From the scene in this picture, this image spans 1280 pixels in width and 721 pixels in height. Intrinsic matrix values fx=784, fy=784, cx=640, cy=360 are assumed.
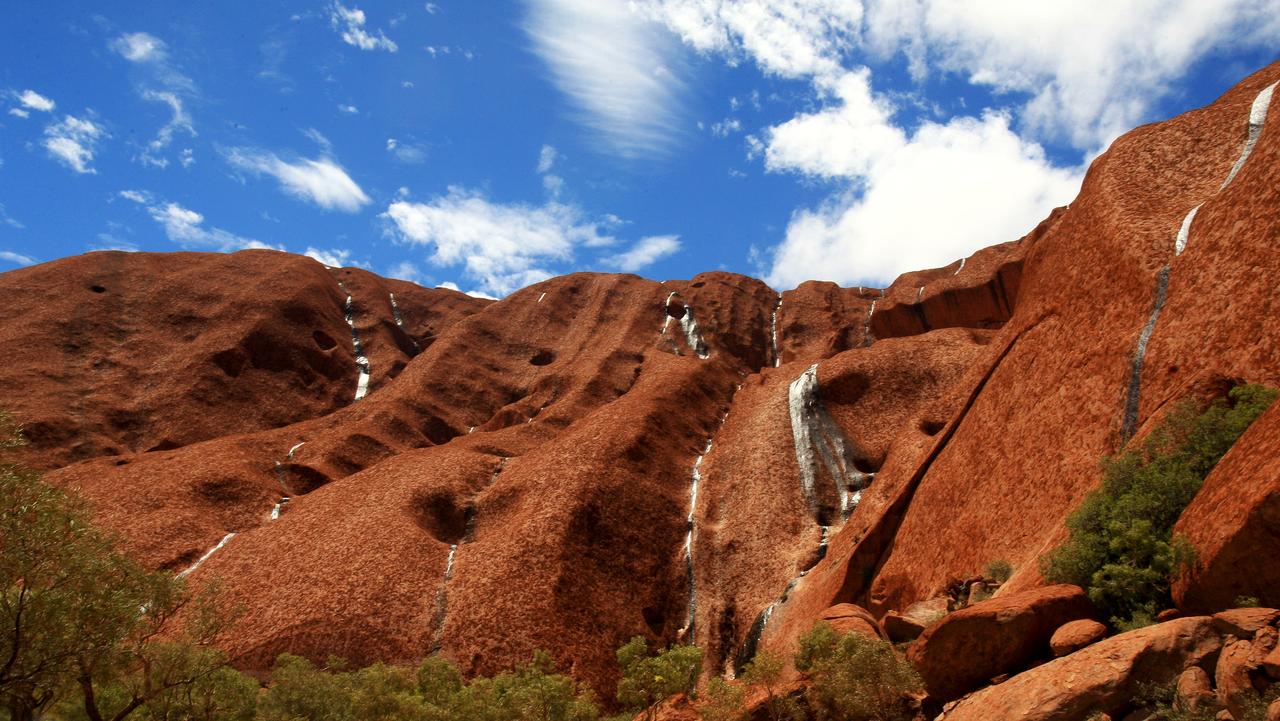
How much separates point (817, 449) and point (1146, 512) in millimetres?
29575

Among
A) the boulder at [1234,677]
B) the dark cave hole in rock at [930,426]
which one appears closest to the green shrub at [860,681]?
the boulder at [1234,677]

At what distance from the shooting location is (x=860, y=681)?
16.3 metres

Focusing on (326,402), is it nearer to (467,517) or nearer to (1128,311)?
(467,517)

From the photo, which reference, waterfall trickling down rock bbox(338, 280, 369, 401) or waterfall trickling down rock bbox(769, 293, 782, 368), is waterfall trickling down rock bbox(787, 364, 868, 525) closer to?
waterfall trickling down rock bbox(769, 293, 782, 368)

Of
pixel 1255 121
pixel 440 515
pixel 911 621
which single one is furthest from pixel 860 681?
pixel 440 515

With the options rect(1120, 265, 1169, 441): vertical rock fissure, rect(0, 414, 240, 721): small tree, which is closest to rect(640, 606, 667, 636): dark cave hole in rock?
rect(1120, 265, 1169, 441): vertical rock fissure

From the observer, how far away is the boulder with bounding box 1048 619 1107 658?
12.9 m

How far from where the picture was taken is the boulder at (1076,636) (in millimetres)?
12930

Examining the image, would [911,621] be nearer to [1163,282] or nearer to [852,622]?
[852,622]

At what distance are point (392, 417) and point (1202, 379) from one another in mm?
51782

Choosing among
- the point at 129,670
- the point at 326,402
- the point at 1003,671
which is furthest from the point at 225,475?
the point at 1003,671

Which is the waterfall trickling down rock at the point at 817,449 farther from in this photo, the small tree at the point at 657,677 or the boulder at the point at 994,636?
the boulder at the point at 994,636

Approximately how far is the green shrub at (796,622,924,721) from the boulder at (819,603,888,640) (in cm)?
98

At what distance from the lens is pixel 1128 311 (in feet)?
80.5
